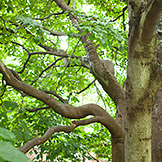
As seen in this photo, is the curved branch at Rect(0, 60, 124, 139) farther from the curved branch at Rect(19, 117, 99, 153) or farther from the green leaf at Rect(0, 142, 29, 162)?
the green leaf at Rect(0, 142, 29, 162)

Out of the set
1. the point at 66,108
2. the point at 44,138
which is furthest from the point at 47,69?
the point at 44,138

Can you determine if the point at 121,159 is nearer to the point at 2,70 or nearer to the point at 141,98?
the point at 141,98

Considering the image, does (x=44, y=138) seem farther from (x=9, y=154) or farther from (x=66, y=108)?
(x=9, y=154)

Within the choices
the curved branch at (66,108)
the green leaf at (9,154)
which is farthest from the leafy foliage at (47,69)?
the green leaf at (9,154)

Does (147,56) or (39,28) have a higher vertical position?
(39,28)

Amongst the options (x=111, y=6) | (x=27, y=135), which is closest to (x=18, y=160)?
(x=27, y=135)

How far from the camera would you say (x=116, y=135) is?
298 centimetres

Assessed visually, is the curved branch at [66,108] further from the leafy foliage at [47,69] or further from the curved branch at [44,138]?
the leafy foliage at [47,69]

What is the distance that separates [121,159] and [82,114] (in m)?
0.86

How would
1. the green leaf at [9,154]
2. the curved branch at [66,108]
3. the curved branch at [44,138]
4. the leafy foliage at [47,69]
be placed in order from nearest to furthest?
1. the green leaf at [9,154]
2. the curved branch at [44,138]
3. the leafy foliage at [47,69]
4. the curved branch at [66,108]

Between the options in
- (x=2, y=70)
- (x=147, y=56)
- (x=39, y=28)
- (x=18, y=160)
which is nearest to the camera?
(x=18, y=160)

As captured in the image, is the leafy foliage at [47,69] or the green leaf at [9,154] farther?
the leafy foliage at [47,69]

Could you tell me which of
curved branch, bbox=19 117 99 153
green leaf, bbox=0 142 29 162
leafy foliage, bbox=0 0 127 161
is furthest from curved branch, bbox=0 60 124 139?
green leaf, bbox=0 142 29 162

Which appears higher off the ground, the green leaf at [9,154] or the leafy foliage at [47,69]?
the leafy foliage at [47,69]
